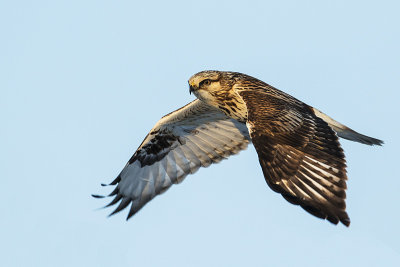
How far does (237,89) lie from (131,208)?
2854mm

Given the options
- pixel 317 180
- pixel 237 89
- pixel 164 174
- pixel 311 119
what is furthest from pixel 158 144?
pixel 317 180

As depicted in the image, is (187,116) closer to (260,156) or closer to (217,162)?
(217,162)

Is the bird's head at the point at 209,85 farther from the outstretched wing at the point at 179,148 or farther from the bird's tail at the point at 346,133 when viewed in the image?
the bird's tail at the point at 346,133

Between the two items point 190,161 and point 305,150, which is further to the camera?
point 190,161

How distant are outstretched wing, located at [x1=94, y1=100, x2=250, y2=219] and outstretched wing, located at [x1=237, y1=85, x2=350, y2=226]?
2.68m

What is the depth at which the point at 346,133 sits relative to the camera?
1195 cm

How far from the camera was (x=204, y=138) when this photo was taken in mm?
13734

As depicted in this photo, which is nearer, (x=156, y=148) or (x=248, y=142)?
(x=248, y=142)

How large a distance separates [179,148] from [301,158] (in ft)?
13.9

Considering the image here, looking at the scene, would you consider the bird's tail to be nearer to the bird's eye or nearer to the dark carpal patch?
the bird's eye

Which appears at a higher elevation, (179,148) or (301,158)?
(301,158)

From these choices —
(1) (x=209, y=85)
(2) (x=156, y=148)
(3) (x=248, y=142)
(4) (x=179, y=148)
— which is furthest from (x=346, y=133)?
(2) (x=156, y=148)

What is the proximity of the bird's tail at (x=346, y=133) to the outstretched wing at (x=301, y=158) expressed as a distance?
117 centimetres

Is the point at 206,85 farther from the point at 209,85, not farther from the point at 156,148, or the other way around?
the point at 156,148
